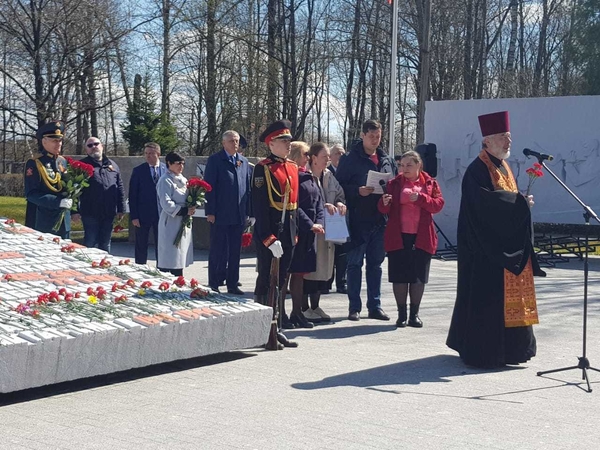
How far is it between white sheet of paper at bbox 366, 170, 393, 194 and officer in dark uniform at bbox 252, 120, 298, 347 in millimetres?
1532

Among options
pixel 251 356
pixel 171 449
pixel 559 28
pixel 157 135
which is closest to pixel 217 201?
pixel 251 356

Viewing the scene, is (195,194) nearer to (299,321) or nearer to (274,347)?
(299,321)

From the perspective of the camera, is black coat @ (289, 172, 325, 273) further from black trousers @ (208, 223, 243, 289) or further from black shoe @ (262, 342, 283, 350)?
black trousers @ (208, 223, 243, 289)

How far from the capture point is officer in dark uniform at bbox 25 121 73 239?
11045mm

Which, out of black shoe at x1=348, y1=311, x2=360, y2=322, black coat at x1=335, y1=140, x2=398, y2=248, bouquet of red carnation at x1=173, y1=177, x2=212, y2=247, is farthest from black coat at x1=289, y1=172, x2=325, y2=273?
bouquet of red carnation at x1=173, y1=177, x2=212, y2=247

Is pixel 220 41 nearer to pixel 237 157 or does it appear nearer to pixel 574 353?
pixel 237 157

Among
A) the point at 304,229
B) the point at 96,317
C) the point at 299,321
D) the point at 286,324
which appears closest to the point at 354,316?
the point at 299,321

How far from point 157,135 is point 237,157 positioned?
1718 centimetres

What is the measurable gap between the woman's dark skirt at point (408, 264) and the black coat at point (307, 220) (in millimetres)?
841

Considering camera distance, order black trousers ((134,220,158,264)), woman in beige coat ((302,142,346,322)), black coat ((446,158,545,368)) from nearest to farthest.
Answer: black coat ((446,158,545,368)) < woman in beige coat ((302,142,346,322)) < black trousers ((134,220,158,264))

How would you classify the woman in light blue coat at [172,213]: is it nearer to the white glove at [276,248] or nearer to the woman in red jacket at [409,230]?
the woman in red jacket at [409,230]

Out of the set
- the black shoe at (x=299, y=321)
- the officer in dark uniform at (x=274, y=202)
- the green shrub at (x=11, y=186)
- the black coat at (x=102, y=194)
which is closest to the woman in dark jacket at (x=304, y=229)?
the black shoe at (x=299, y=321)

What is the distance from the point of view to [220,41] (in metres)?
33.7

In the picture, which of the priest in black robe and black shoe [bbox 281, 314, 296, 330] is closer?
the priest in black robe
